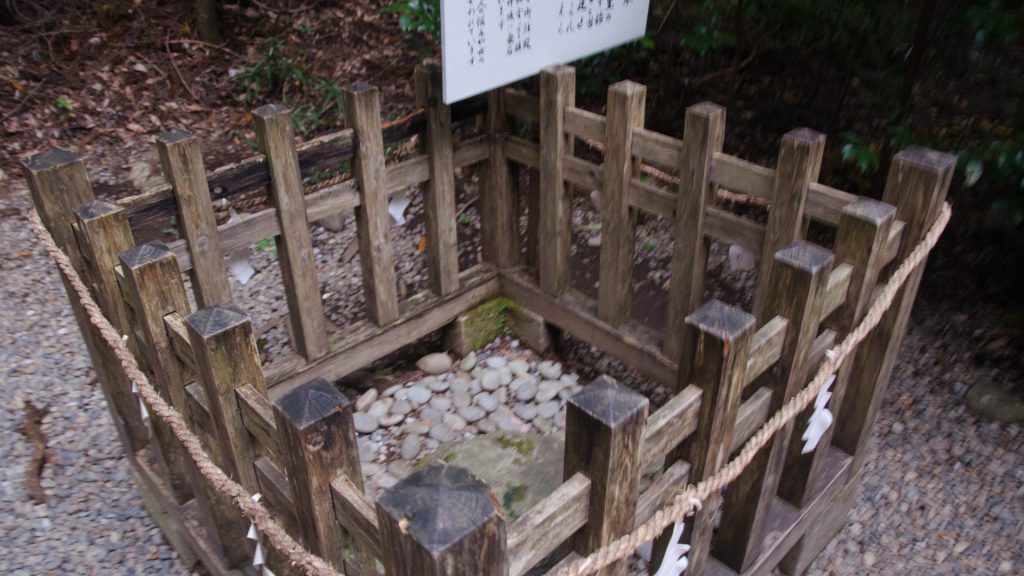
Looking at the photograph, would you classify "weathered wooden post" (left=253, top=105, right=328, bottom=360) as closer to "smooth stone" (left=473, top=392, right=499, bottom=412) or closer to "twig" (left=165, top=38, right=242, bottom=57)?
"smooth stone" (left=473, top=392, right=499, bottom=412)

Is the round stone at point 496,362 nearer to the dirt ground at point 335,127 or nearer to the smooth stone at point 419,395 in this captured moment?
the smooth stone at point 419,395

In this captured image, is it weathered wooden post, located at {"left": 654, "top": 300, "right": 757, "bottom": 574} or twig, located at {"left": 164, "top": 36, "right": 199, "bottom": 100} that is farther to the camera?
twig, located at {"left": 164, "top": 36, "right": 199, "bottom": 100}

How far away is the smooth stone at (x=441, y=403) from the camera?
3.62 m

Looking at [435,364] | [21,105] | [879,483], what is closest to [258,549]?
[435,364]

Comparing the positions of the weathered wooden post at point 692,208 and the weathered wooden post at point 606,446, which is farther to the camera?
the weathered wooden post at point 692,208

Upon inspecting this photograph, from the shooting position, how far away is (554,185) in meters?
3.29

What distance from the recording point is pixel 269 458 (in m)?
1.94

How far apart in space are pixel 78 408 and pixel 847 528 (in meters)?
3.60

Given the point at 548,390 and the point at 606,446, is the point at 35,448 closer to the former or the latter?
the point at 548,390

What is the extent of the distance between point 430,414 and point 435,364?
1.15 feet

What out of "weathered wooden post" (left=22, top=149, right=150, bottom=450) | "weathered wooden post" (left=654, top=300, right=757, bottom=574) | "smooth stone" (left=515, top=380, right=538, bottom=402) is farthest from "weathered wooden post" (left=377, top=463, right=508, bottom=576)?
"smooth stone" (left=515, top=380, right=538, bottom=402)

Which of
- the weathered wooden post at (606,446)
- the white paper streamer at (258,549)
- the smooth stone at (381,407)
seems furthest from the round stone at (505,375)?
the weathered wooden post at (606,446)

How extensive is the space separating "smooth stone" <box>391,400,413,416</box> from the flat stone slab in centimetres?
32

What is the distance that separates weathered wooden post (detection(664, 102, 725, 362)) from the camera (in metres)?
2.64
